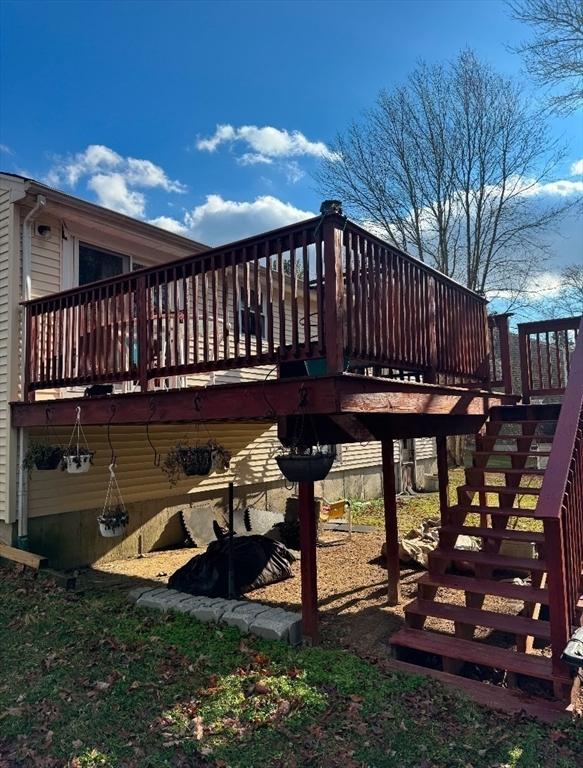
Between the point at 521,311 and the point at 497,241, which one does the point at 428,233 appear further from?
the point at 521,311

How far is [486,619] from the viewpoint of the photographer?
3.90 m

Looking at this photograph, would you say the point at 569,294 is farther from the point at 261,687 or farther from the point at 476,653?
the point at 261,687

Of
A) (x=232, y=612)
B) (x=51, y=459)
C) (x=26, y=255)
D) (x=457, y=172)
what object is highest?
(x=457, y=172)

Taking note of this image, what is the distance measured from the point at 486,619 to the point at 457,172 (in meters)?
17.8

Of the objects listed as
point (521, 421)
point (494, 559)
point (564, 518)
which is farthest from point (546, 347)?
point (564, 518)

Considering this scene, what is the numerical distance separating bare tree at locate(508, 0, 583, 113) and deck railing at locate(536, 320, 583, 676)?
40.4 ft

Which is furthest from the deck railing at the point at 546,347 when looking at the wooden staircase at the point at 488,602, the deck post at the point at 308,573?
the deck post at the point at 308,573

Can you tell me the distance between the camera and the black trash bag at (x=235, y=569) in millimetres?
5789

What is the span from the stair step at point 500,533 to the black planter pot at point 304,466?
1375 millimetres

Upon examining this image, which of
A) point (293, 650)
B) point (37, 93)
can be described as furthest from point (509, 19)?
point (293, 650)

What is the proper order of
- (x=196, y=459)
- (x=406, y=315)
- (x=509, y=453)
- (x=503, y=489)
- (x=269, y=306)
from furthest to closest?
(x=196, y=459)
(x=509, y=453)
(x=406, y=315)
(x=503, y=489)
(x=269, y=306)

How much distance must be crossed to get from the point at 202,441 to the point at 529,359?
16.9 ft

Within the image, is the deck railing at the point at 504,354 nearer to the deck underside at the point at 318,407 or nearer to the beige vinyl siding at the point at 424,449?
the deck underside at the point at 318,407

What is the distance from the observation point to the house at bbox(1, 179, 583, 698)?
12.1 feet
